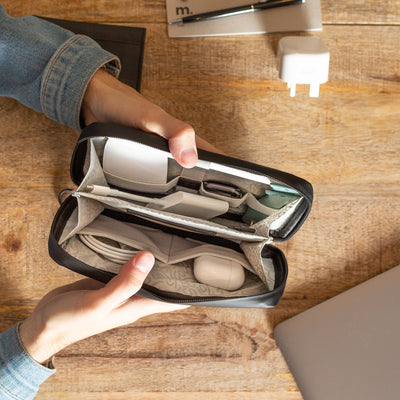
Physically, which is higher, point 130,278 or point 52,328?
point 130,278

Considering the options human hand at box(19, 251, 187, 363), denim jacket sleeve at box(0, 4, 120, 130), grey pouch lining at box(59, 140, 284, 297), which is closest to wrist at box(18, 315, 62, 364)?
human hand at box(19, 251, 187, 363)

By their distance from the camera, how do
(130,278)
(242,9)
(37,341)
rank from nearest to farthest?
(130,278), (37,341), (242,9)

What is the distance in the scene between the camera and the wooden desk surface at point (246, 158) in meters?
0.72

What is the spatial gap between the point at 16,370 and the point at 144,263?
0.30 metres

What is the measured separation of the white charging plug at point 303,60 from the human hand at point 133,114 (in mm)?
225

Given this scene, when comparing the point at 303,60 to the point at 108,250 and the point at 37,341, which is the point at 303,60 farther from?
the point at 37,341

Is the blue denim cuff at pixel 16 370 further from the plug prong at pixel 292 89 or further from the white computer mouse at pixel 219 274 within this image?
the plug prong at pixel 292 89

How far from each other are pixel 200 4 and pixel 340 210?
0.44 meters

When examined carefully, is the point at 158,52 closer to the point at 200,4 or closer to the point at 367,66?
the point at 200,4

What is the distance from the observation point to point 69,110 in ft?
2.09

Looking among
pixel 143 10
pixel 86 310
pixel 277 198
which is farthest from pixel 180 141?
pixel 143 10

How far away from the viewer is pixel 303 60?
0.65 metres

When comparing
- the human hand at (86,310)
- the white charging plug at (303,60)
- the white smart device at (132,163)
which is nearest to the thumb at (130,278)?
the human hand at (86,310)

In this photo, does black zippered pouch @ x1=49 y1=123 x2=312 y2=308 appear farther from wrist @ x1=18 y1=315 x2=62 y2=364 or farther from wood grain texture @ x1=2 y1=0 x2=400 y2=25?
wood grain texture @ x1=2 y1=0 x2=400 y2=25
